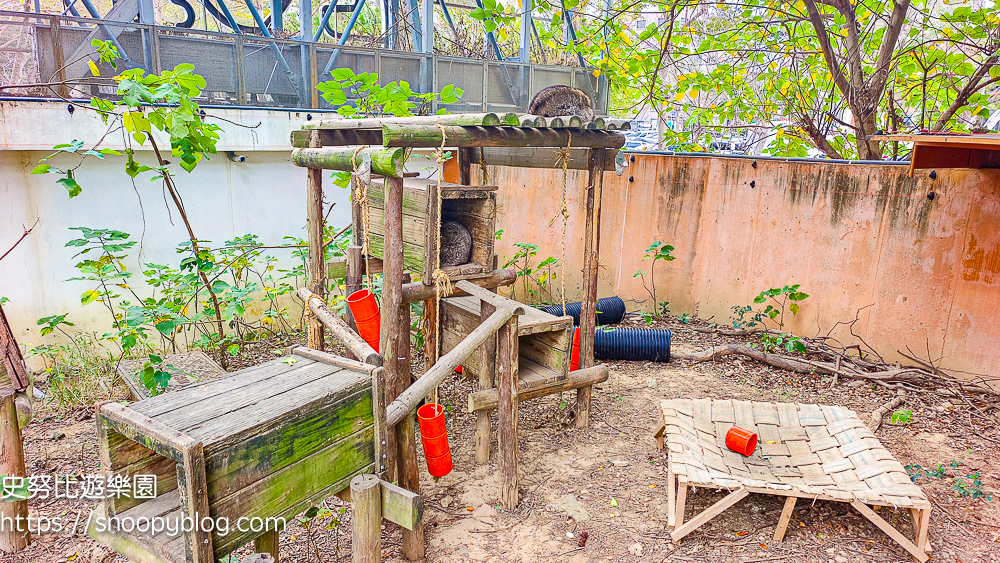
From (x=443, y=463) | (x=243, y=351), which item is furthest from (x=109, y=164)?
(x=443, y=463)

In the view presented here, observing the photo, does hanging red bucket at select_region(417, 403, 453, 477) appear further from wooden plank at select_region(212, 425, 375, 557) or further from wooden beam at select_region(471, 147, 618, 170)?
wooden beam at select_region(471, 147, 618, 170)

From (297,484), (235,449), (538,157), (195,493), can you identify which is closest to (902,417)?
(538,157)

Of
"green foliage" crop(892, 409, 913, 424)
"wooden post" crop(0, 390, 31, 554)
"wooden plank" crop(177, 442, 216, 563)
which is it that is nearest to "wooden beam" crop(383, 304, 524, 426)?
"wooden plank" crop(177, 442, 216, 563)

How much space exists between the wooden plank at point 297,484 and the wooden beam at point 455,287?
49.2 inches

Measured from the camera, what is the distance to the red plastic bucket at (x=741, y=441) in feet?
12.7

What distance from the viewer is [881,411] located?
4938 millimetres

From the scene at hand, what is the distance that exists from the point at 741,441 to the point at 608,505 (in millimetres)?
929

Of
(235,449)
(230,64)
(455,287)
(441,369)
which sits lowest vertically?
(441,369)

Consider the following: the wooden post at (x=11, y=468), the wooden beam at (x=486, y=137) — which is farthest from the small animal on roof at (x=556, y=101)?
the wooden post at (x=11, y=468)

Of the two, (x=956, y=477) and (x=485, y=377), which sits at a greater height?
(x=485, y=377)

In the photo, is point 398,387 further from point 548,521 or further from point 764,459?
point 764,459

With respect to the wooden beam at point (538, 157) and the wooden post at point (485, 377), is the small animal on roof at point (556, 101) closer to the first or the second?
the wooden beam at point (538, 157)

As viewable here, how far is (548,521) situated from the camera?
366cm

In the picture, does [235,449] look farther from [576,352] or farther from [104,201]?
[104,201]
